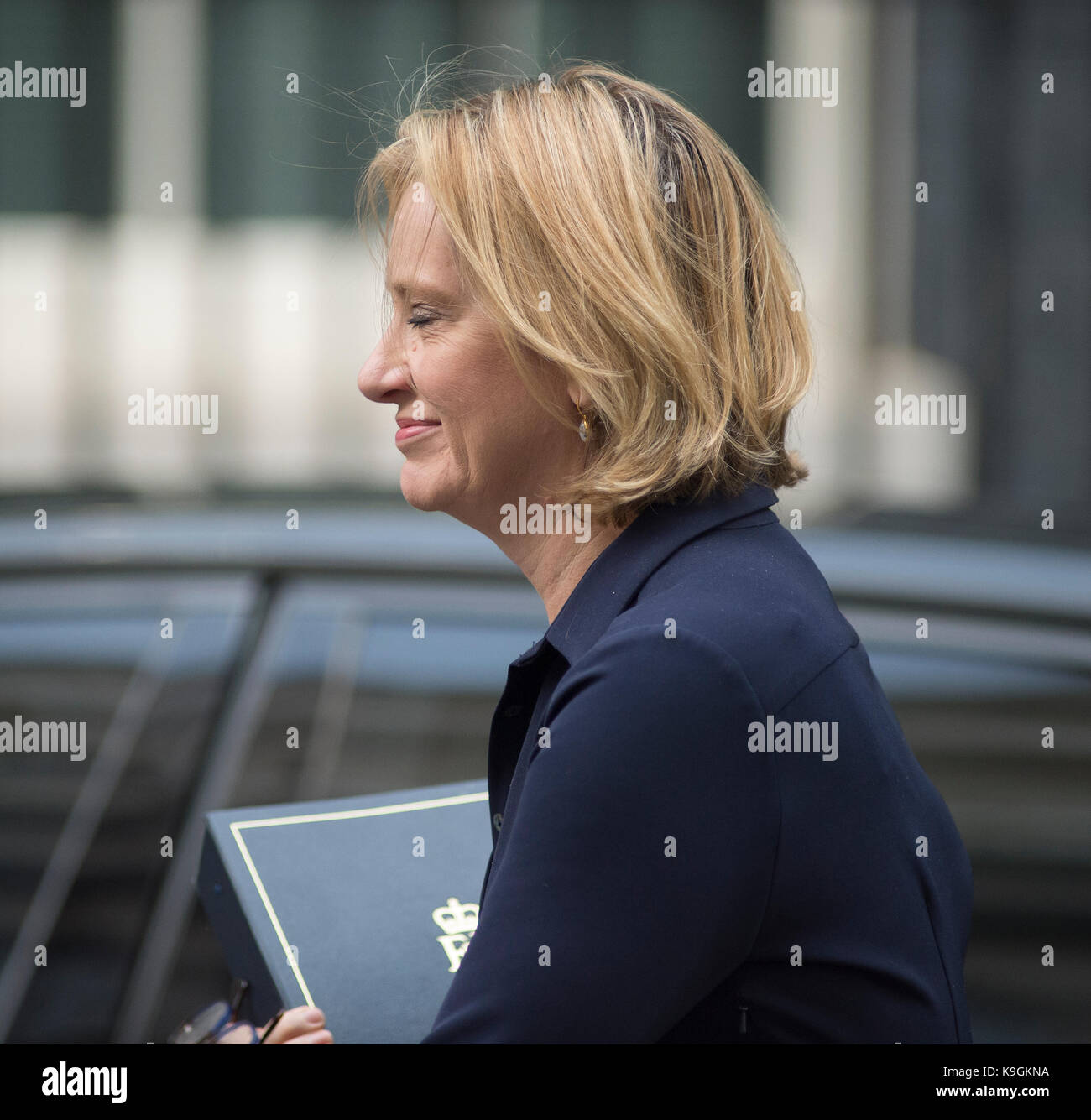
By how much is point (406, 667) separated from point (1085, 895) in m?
1.03

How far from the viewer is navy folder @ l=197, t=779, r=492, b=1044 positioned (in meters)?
1.53

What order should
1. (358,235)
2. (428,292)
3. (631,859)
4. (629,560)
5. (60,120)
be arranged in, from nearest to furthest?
(631,859) < (629,560) < (428,292) < (358,235) < (60,120)

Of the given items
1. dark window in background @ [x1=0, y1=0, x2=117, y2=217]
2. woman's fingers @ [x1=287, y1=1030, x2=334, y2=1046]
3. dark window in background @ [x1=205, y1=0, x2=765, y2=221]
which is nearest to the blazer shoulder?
woman's fingers @ [x1=287, y1=1030, x2=334, y2=1046]

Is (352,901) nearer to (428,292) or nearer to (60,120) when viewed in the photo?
(428,292)

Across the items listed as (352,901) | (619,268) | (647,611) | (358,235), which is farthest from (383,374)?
(358,235)

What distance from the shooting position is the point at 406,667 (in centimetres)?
222

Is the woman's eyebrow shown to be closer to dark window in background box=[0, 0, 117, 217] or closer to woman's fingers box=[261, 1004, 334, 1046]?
woman's fingers box=[261, 1004, 334, 1046]

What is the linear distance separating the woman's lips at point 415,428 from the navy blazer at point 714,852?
34cm

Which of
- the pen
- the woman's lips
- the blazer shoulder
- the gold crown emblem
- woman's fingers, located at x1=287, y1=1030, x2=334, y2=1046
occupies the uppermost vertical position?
the woman's lips

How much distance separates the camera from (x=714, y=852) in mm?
1086

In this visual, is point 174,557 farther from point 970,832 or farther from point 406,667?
point 970,832

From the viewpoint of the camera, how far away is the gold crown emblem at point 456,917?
1616 millimetres

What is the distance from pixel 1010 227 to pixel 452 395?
6.61 m

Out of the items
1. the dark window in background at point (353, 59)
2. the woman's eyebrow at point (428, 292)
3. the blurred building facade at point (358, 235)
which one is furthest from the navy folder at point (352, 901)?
the dark window in background at point (353, 59)
